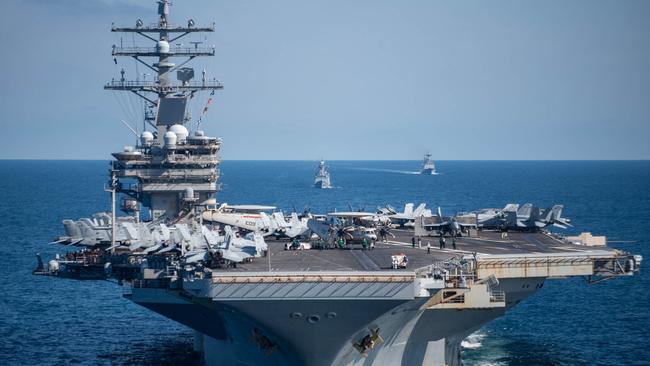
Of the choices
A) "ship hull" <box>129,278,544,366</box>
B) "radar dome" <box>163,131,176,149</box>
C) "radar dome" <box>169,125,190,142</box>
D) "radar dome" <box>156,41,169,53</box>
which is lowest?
"ship hull" <box>129,278,544,366</box>

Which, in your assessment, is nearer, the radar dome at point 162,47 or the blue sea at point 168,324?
the blue sea at point 168,324

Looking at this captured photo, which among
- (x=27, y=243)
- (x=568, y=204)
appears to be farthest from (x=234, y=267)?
(x=568, y=204)

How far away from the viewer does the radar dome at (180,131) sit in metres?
44.8

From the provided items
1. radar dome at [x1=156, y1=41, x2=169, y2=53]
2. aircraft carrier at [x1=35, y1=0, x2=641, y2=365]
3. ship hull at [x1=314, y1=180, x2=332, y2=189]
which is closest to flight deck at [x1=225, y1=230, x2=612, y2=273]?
aircraft carrier at [x1=35, y1=0, x2=641, y2=365]

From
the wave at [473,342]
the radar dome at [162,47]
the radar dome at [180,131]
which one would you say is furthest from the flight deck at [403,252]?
the radar dome at [162,47]

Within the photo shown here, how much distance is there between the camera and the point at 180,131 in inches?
1769

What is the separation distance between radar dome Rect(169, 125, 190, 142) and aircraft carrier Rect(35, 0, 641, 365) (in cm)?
5

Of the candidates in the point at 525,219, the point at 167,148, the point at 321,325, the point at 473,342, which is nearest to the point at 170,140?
the point at 167,148

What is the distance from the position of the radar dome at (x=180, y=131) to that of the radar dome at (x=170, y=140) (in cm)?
98

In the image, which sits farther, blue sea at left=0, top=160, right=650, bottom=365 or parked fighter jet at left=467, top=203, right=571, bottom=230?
parked fighter jet at left=467, top=203, right=571, bottom=230

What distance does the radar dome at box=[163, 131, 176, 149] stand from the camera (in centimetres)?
4350

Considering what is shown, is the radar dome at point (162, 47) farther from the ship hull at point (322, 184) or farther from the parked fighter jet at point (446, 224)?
the ship hull at point (322, 184)

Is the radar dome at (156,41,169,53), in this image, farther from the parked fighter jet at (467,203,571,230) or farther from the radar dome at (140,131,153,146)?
the parked fighter jet at (467,203,571,230)

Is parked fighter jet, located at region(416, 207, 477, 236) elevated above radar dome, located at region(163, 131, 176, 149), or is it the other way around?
radar dome, located at region(163, 131, 176, 149)
